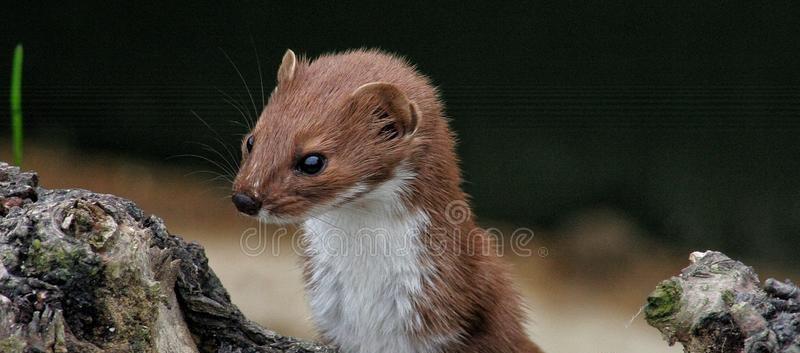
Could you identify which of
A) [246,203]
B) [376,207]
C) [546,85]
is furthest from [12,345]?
[546,85]

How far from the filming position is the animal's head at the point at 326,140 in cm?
251

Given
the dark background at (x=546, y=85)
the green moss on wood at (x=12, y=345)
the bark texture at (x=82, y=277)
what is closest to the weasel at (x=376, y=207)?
the bark texture at (x=82, y=277)

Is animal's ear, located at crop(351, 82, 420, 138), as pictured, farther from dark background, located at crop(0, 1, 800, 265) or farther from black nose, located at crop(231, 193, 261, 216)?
dark background, located at crop(0, 1, 800, 265)

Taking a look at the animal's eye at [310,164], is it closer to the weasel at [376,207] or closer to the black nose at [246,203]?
the weasel at [376,207]

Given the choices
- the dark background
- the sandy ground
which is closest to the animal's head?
the dark background

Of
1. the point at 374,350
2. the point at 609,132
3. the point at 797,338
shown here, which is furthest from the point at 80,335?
the point at 609,132

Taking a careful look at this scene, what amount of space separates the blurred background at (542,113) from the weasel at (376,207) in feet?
5.26

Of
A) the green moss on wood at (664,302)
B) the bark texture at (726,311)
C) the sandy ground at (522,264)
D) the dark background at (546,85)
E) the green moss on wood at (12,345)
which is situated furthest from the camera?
the sandy ground at (522,264)

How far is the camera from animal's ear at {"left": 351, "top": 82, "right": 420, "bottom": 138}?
8.52 feet

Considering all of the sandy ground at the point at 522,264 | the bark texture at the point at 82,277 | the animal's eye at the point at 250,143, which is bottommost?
the sandy ground at the point at 522,264

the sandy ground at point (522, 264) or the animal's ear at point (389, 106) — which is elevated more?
the animal's ear at point (389, 106)

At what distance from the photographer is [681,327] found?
85.0 inches

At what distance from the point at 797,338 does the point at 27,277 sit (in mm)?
1604

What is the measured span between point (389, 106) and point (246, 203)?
492 mm
